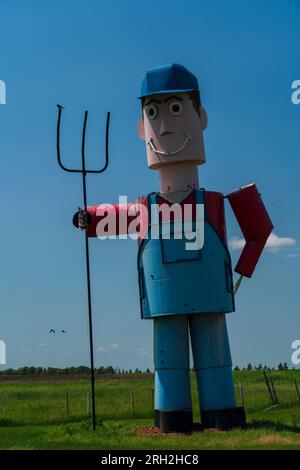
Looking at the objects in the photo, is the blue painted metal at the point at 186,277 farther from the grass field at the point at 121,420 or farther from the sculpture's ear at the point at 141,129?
the grass field at the point at 121,420

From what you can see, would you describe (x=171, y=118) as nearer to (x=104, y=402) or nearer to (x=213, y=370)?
(x=213, y=370)

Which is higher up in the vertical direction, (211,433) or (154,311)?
(154,311)

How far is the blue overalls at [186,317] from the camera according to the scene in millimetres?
12242

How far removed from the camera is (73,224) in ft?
41.9

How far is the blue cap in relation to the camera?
1264 cm

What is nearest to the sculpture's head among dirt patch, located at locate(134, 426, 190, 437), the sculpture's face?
the sculpture's face

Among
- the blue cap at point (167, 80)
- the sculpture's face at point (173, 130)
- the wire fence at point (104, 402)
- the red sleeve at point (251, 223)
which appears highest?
the blue cap at point (167, 80)

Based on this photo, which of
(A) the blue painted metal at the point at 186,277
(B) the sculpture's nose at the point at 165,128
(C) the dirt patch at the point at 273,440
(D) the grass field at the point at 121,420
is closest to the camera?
(C) the dirt patch at the point at 273,440

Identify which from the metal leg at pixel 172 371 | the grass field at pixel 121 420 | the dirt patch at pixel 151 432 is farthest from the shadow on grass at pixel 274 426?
the dirt patch at pixel 151 432

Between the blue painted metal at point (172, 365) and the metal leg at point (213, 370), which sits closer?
the metal leg at point (213, 370)
